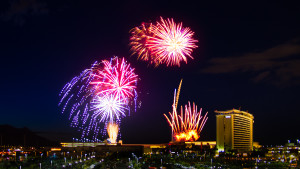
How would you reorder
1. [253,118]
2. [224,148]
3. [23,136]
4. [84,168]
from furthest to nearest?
[23,136] → [253,118] → [224,148] → [84,168]

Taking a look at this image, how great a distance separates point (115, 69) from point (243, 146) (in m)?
123

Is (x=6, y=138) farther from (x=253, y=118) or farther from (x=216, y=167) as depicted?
(x=216, y=167)

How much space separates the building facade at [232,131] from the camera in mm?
139250

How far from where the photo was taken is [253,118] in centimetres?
17575

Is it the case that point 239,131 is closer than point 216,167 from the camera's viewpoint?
No

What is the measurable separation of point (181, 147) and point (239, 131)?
51.7 m

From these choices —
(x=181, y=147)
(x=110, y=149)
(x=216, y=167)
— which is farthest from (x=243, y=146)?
(x=216, y=167)

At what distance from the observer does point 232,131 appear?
140875 millimetres

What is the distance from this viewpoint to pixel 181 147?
349 ft

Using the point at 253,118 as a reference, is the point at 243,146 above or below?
below

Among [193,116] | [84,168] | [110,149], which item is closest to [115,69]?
[84,168]

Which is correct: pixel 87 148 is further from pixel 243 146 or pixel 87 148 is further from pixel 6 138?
pixel 6 138

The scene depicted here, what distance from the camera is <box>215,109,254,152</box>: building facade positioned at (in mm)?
139250

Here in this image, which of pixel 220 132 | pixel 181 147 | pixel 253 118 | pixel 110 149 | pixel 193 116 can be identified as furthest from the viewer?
pixel 253 118
